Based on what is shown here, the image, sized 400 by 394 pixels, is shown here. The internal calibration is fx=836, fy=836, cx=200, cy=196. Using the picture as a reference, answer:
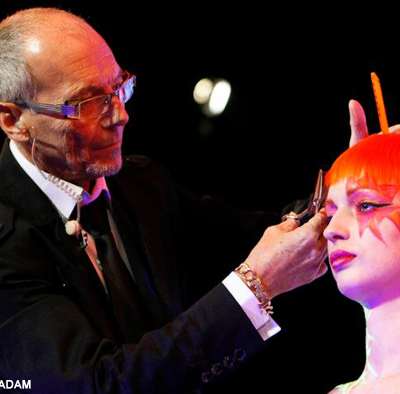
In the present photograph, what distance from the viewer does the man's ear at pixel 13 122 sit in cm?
216

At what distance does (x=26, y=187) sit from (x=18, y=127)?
0.16 metres

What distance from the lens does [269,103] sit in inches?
112

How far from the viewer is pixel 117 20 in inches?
113

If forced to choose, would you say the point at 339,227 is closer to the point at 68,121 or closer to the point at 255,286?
the point at 255,286

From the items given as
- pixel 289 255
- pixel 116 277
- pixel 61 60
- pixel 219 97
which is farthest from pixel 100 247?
pixel 219 97

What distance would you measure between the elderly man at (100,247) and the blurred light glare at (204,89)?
18.2 inches

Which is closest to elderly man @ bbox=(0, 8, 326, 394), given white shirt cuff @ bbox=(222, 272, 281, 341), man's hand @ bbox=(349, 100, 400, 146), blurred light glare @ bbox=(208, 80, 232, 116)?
white shirt cuff @ bbox=(222, 272, 281, 341)

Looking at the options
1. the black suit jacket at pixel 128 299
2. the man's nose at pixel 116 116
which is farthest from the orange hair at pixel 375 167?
the man's nose at pixel 116 116

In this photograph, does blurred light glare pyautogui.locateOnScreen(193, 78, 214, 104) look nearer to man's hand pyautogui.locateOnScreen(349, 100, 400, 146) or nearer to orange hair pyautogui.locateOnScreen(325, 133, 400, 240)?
man's hand pyautogui.locateOnScreen(349, 100, 400, 146)

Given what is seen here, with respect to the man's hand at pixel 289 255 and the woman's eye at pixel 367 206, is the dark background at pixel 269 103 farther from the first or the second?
the woman's eye at pixel 367 206

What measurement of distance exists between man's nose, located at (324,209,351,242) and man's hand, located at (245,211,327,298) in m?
0.09

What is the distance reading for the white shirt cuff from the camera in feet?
5.90

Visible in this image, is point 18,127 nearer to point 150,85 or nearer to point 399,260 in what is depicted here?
point 150,85

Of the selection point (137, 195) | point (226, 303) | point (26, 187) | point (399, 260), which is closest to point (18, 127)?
point (26, 187)
